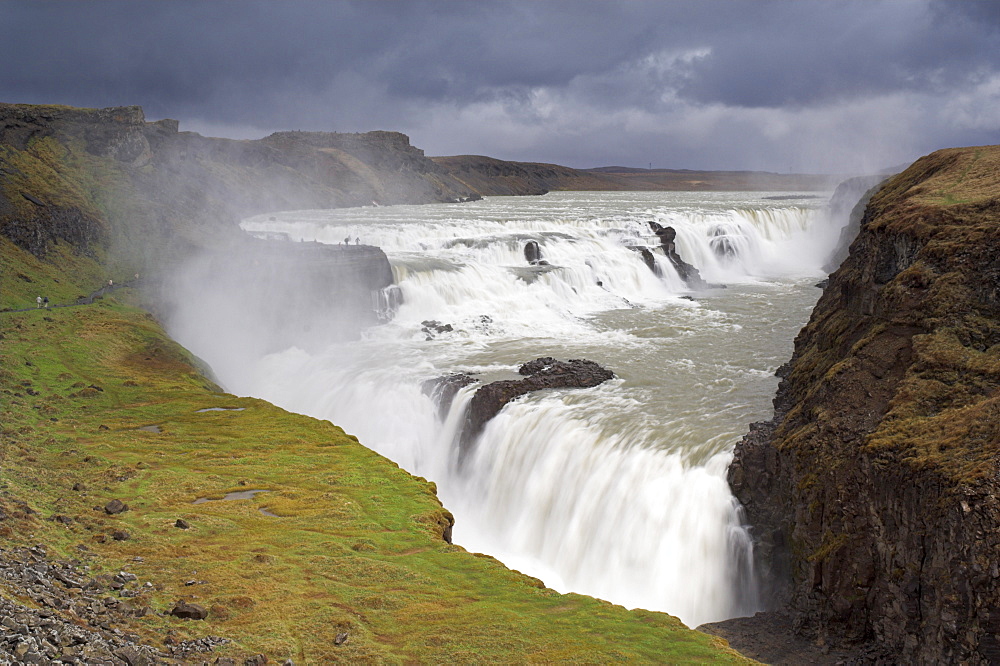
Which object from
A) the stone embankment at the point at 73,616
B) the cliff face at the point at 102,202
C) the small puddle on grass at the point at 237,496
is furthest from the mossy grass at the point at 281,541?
the cliff face at the point at 102,202

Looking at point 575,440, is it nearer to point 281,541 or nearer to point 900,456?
point 900,456

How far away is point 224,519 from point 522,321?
2789 centimetres

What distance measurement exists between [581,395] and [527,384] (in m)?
2.04

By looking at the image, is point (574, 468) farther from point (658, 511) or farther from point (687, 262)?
point (687, 262)

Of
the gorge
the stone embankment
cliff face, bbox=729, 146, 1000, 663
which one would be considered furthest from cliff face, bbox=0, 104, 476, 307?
the stone embankment

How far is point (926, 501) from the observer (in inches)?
494

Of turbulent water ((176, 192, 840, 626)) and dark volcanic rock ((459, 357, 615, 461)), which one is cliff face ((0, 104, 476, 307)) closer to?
turbulent water ((176, 192, 840, 626))

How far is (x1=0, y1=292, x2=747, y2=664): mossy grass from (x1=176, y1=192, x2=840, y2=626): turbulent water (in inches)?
197

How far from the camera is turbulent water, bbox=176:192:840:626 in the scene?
60.1 ft

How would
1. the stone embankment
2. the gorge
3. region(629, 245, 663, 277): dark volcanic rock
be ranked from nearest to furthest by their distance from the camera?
1. the stone embankment
2. the gorge
3. region(629, 245, 663, 277): dark volcanic rock

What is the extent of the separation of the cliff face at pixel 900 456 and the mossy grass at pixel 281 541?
13.5ft

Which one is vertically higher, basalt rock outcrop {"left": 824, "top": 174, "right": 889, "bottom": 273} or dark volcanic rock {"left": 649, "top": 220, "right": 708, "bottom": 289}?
basalt rock outcrop {"left": 824, "top": 174, "right": 889, "bottom": 273}

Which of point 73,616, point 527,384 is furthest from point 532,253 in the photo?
point 73,616

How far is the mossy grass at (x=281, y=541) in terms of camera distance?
10117 mm
